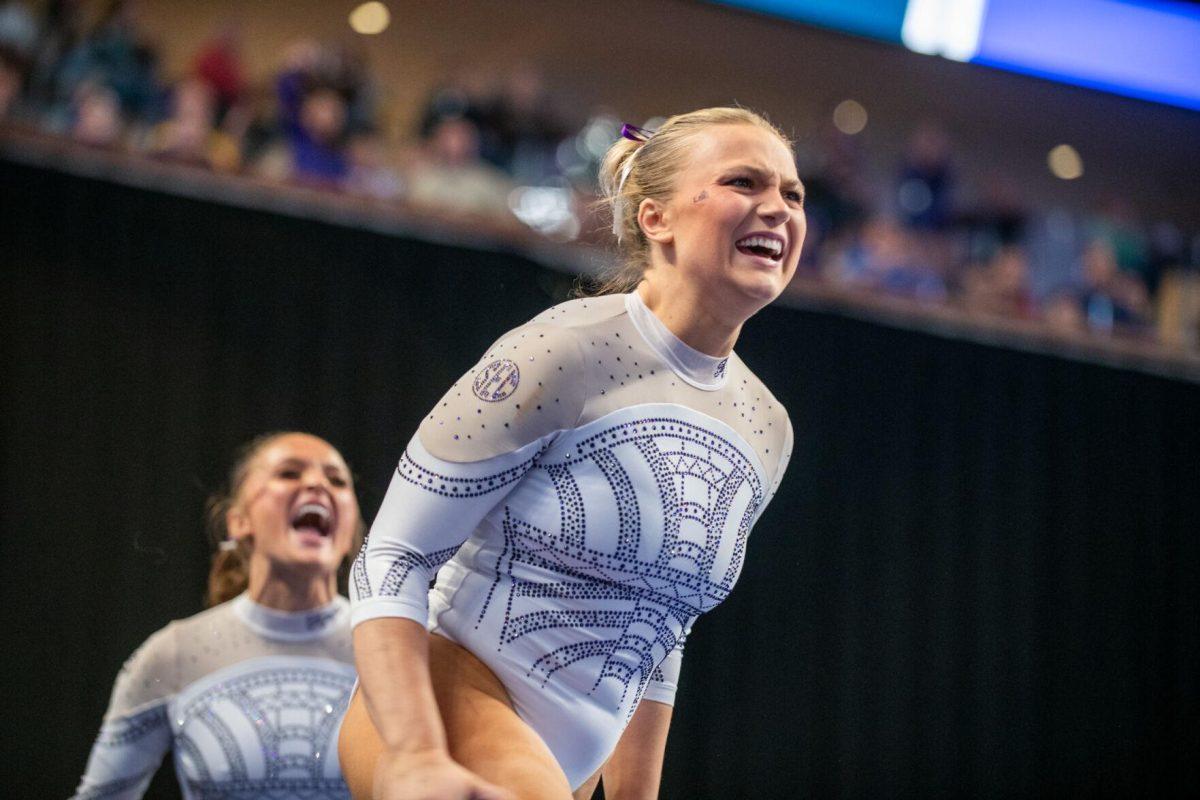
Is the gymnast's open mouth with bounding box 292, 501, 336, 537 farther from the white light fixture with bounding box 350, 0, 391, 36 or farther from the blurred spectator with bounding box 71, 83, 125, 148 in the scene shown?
the white light fixture with bounding box 350, 0, 391, 36

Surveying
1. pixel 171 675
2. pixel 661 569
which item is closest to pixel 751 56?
pixel 171 675

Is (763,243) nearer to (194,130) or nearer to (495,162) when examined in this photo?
(194,130)

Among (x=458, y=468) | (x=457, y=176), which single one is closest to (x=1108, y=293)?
(x=457, y=176)

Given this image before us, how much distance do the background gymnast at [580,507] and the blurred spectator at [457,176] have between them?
9.47ft

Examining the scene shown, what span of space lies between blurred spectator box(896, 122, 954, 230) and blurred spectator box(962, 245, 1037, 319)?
0.31 metres

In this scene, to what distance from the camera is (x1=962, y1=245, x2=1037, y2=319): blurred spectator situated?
16.8 feet

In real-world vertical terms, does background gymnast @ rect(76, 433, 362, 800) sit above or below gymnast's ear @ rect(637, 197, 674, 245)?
below

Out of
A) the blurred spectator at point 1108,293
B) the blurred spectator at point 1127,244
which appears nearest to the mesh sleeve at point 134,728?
the blurred spectator at point 1108,293

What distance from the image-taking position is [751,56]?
7.30 m

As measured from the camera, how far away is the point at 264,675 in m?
2.58

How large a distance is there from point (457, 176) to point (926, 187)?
2262mm

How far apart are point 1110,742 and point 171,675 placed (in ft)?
11.2

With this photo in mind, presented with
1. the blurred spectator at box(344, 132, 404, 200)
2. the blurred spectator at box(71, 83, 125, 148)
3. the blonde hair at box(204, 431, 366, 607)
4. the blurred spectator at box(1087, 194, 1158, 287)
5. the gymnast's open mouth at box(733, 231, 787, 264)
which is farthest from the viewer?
the blurred spectator at box(1087, 194, 1158, 287)

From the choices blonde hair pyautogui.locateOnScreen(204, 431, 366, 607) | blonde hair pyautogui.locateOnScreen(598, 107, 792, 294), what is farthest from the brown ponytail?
blonde hair pyautogui.locateOnScreen(598, 107, 792, 294)
